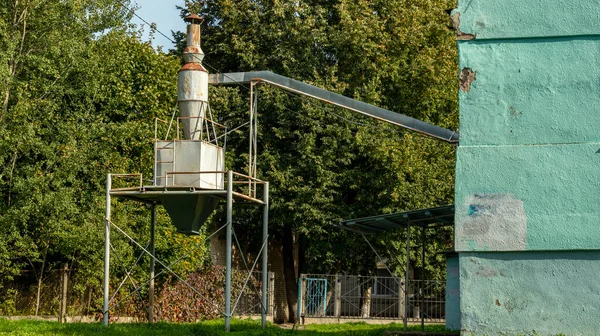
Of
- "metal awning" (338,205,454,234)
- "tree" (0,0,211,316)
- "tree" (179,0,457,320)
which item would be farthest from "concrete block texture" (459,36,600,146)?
"tree" (179,0,457,320)

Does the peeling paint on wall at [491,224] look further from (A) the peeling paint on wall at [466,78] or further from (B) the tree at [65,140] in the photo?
(B) the tree at [65,140]

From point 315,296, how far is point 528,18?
2131cm

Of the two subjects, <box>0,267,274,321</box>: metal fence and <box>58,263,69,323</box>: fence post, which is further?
<box>0,267,274,321</box>: metal fence

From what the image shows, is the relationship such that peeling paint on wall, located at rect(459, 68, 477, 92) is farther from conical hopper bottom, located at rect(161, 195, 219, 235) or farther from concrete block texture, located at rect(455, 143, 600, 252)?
conical hopper bottom, located at rect(161, 195, 219, 235)

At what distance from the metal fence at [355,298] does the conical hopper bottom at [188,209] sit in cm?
1209

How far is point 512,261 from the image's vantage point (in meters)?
15.5

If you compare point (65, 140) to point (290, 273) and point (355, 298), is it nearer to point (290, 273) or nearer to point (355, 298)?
point (290, 273)

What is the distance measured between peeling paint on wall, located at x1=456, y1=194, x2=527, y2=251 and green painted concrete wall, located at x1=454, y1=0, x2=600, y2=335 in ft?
0.05

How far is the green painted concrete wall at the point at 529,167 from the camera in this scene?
15297 mm

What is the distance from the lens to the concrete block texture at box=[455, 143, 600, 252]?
15.4 meters

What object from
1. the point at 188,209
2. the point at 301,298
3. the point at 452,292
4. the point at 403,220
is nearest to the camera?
the point at 452,292

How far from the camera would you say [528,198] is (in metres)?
15.6

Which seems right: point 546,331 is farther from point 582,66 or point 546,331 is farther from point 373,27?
point 373,27

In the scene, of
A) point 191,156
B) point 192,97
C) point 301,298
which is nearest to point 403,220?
point 191,156
